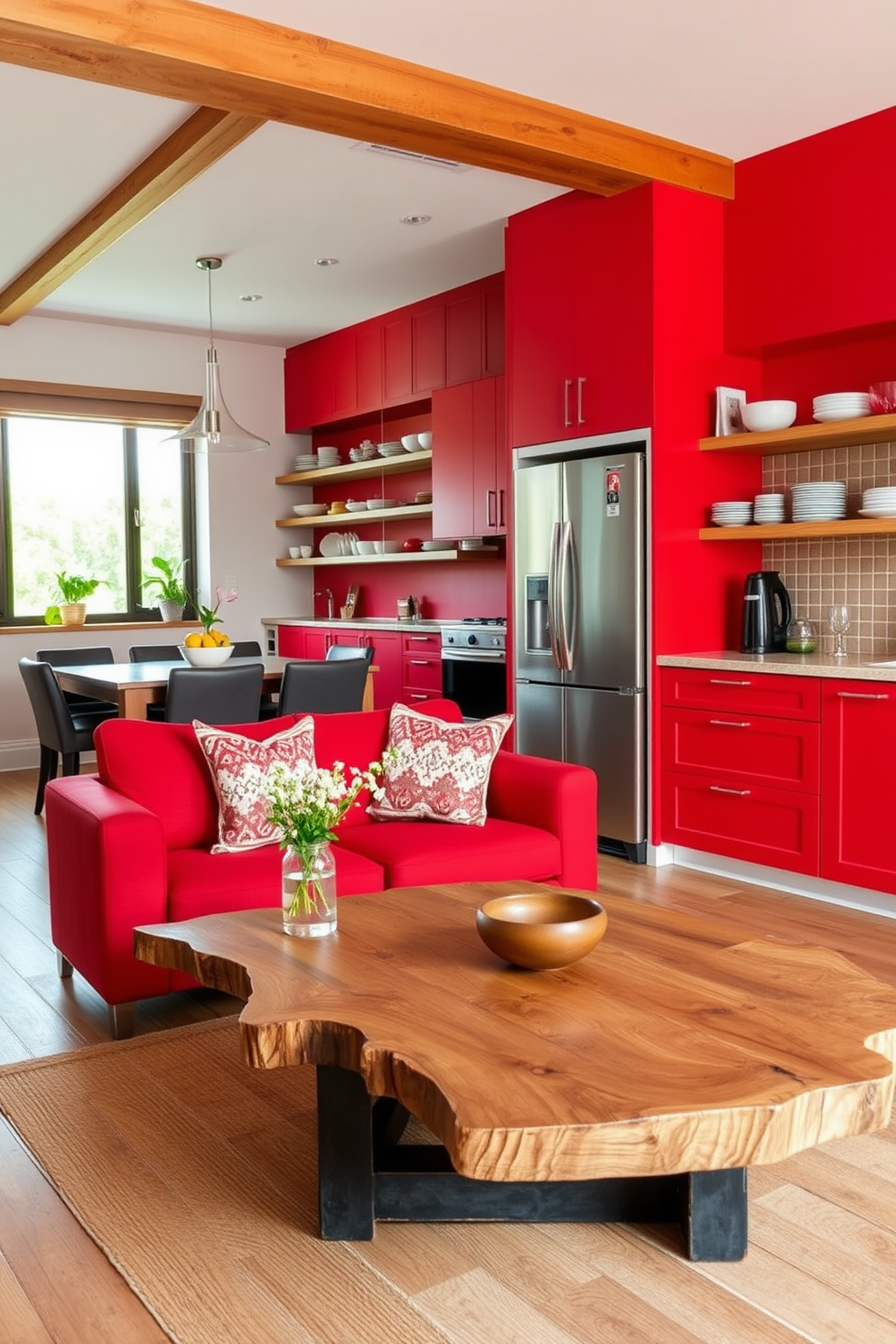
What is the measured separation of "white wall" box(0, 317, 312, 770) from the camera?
766 centimetres

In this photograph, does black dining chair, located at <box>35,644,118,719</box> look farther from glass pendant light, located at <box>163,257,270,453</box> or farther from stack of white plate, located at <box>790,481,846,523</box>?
stack of white plate, located at <box>790,481,846,523</box>

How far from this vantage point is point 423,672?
6.88 metres

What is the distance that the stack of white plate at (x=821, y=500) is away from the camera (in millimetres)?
4668

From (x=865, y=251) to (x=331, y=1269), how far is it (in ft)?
12.9

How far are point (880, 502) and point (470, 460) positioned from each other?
2676mm

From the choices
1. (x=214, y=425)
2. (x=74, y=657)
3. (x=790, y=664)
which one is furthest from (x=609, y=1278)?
(x=74, y=657)

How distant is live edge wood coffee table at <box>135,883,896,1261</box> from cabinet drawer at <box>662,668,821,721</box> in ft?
6.41

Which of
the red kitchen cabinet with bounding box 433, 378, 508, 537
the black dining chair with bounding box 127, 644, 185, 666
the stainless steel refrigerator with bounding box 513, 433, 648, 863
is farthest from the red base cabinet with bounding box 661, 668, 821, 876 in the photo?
the black dining chair with bounding box 127, 644, 185, 666

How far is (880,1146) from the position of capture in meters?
2.48

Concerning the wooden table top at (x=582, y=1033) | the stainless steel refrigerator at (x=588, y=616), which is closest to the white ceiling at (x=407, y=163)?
the stainless steel refrigerator at (x=588, y=616)

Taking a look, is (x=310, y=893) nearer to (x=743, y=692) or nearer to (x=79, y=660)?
(x=743, y=692)

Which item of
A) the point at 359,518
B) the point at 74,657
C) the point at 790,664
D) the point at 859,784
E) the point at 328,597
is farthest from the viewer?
the point at 328,597

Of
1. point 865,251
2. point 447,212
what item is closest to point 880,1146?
point 865,251

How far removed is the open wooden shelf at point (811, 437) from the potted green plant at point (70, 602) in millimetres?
4602
